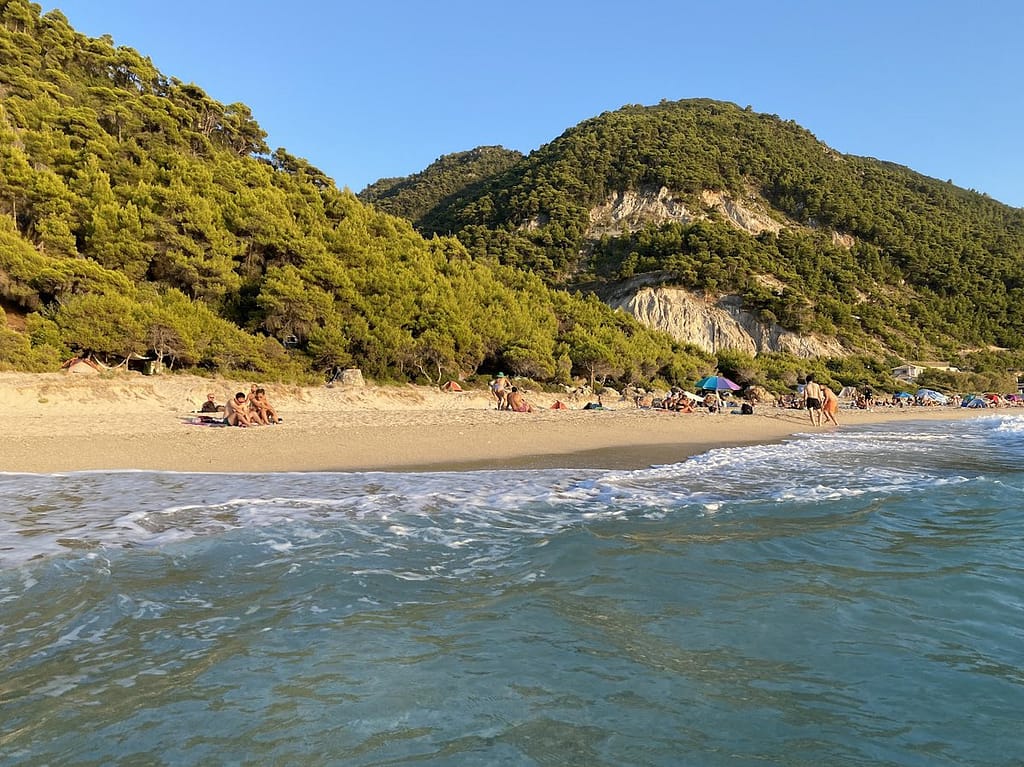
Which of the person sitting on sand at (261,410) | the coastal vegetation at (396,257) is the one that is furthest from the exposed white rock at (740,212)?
the person sitting on sand at (261,410)

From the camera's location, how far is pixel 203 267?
2403 cm

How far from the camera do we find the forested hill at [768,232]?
60469 millimetres

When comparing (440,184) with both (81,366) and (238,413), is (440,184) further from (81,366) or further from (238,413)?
(238,413)

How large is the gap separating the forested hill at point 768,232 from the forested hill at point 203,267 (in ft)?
87.5

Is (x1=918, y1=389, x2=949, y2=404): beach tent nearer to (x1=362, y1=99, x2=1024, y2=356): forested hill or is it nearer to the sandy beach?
(x1=362, y1=99, x2=1024, y2=356): forested hill

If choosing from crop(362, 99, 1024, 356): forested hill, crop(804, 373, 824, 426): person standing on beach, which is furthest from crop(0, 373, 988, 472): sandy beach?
crop(362, 99, 1024, 356): forested hill

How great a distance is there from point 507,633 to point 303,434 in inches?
424

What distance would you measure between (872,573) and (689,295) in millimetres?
56125

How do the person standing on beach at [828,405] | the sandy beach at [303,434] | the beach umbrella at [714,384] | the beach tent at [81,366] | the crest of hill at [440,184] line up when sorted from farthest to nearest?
the crest of hill at [440,184], the beach umbrella at [714,384], the person standing on beach at [828,405], the beach tent at [81,366], the sandy beach at [303,434]

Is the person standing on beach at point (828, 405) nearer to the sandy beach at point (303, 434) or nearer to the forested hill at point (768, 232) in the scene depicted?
the sandy beach at point (303, 434)

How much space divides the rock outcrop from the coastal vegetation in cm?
138

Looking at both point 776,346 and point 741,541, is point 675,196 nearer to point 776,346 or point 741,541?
point 776,346

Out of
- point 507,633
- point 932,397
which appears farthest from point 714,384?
point 507,633

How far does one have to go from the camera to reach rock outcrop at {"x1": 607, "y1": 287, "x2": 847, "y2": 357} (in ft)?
179
